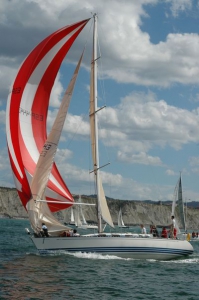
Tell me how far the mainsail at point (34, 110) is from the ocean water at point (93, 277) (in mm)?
3756

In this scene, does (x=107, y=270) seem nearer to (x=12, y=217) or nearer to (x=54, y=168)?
(x=54, y=168)

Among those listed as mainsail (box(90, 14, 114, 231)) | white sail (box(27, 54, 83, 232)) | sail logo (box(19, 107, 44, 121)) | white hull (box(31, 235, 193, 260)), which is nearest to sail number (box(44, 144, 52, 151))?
white sail (box(27, 54, 83, 232))

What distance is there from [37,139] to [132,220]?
121 metres

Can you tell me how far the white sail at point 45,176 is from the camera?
26.2m

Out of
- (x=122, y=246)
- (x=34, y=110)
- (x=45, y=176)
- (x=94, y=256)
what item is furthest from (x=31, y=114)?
(x=122, y=246)

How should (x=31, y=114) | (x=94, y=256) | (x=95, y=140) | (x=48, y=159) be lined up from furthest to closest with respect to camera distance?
(x=31, y=114) < (x=95, y=140) < (x=48, y=159) < (x=94, y=256)

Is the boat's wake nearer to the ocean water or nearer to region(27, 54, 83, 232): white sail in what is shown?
the ocean water

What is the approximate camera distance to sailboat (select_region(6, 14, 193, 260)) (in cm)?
2503

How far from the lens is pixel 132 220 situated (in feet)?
480

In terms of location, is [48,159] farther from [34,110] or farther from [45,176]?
[34,110]

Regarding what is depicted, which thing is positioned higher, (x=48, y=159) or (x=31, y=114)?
(x=31, y=114)

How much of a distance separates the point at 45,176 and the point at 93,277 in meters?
7.73

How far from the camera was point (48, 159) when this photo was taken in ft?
86.9

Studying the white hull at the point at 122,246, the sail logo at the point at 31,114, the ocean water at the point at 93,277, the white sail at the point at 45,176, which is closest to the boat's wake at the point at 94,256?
the ocean water at the point at 93,277
